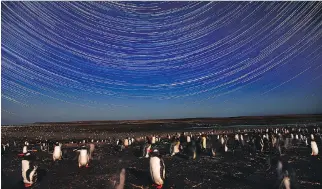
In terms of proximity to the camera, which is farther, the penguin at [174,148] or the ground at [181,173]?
the penguin at [174,148]

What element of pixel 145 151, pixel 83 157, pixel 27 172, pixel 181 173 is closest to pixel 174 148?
pixel 145 151

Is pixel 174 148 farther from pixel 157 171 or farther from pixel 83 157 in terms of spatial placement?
pixel 157 171

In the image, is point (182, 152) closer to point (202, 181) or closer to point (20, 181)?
point (202, 181)

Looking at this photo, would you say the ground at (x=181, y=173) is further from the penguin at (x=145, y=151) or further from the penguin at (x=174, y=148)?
the penguin at (x=174, y=148)

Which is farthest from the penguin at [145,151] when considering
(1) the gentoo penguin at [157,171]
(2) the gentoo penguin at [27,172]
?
(2) the gentoo penguin at [27,172]

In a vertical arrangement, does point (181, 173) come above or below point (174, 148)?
below

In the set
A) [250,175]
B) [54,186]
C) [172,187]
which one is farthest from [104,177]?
[250,175]

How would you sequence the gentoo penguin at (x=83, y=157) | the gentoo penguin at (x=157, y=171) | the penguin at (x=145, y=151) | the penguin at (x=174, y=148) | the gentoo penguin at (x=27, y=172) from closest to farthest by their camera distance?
the gentoo penguin at (x=157, y=171) < the gentoo penguin at (x=27, y=172) < the gentoo penguin at (x=83, y=157) < the penguin at (x=145, y=151) < the penguin at (x=174, y=148)

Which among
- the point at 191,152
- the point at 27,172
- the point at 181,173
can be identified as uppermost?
the point at 27,172

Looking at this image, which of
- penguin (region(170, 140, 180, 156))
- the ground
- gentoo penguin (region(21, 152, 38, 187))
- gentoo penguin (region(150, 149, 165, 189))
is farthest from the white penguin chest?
penguin (region(170, 140, 180, 156))

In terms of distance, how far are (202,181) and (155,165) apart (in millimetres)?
937

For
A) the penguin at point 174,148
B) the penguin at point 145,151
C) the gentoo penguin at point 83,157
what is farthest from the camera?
the penguin at point 174,148

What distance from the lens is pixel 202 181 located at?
17.8 feet

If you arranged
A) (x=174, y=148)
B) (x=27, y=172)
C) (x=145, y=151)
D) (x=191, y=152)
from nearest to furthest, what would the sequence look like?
1. (x=27, y=172)
2. (x=191, y=152)
3. (x=145, y=151)
4. (x=174, y=148)
